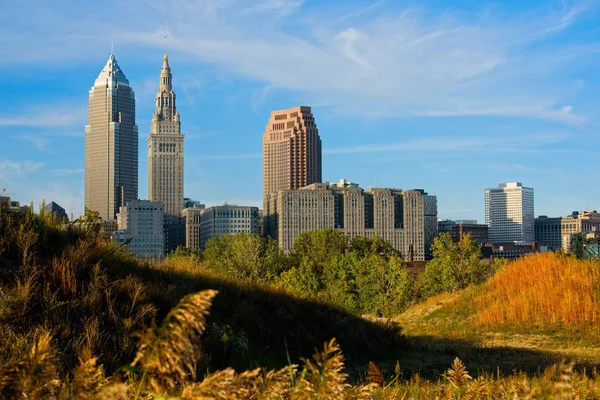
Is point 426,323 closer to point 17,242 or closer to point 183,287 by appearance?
point 183,287

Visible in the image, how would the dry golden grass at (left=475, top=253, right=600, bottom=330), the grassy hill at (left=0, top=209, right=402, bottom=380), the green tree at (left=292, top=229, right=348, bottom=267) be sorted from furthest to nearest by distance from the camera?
the green tree at (left=292, top=229, right=348, bottom=267) → the dry golden grass at (left=475, top=253, right=600, bottom=330) → the grassy hill at (left=0, top=209, right=402, bottom=380)

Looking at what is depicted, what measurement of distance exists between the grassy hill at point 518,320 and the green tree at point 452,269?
2059cm

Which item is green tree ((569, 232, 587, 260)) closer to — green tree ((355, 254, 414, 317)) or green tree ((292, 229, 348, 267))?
green tree ((355, 254, 414, 317))

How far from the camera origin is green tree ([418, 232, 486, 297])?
1900 inches

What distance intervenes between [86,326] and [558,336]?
13898mm

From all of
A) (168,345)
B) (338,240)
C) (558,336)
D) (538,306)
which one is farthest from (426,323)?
(338,240)

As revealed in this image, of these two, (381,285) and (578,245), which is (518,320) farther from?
(381,285)

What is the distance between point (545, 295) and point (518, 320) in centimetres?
128

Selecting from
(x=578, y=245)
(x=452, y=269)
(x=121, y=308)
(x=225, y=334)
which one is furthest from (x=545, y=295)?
(x=452, y=269)

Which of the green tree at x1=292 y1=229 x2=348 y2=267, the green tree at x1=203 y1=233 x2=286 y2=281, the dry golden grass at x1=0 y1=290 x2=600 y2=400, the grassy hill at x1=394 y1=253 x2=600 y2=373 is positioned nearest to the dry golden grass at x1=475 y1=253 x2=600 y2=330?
the grassy hill at x1=394 y1=253 x2=600 y2=373

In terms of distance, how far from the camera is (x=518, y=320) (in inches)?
872

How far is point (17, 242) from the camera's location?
1268cm

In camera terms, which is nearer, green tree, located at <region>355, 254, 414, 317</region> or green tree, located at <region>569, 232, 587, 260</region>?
green tree, located at <region>569, 232, 587, 260</region>

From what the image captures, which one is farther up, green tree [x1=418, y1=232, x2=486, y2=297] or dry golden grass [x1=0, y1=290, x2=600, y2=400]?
dry golden grass [x1=0, y1=290, x2=600, y2=400]
